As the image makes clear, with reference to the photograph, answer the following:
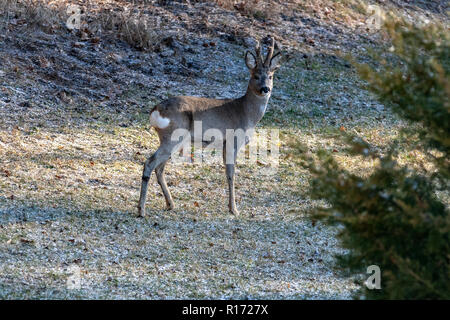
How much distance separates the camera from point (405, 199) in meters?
4.17

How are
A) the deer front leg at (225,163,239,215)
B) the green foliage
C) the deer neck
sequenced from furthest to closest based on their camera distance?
the deer neck, the deer front leg at (225,163,239,215), the green foliage

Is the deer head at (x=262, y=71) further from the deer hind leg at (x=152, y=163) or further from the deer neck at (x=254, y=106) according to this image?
the deer hind leg at (x=152, y=163)

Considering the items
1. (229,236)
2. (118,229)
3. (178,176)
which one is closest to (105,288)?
(118,229)

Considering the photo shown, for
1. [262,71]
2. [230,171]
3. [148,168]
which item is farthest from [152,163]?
[262,71]

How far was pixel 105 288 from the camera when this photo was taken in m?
5.87

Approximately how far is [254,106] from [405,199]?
4983 millimetres

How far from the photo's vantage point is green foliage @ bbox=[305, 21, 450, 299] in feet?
12.9

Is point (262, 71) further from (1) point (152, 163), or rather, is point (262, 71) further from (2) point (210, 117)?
(1) point (152, 163)

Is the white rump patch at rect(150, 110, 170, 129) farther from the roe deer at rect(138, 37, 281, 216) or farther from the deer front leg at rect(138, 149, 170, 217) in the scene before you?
the deer front leg at rect(138, 149, 170, 217)

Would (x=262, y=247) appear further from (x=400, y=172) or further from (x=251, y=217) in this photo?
(x=400, y=172)

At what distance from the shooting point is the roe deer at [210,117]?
7.94 m

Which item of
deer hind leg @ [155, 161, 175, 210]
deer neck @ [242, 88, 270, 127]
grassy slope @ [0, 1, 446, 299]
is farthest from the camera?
deer neck @ [242, 88, 270, 127]

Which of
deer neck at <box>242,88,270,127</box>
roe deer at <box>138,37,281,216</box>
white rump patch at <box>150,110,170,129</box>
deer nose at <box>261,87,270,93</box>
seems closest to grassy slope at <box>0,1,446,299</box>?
roe deer at <box>138,37,281,216</box>

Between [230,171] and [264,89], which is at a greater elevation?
[264,89]
